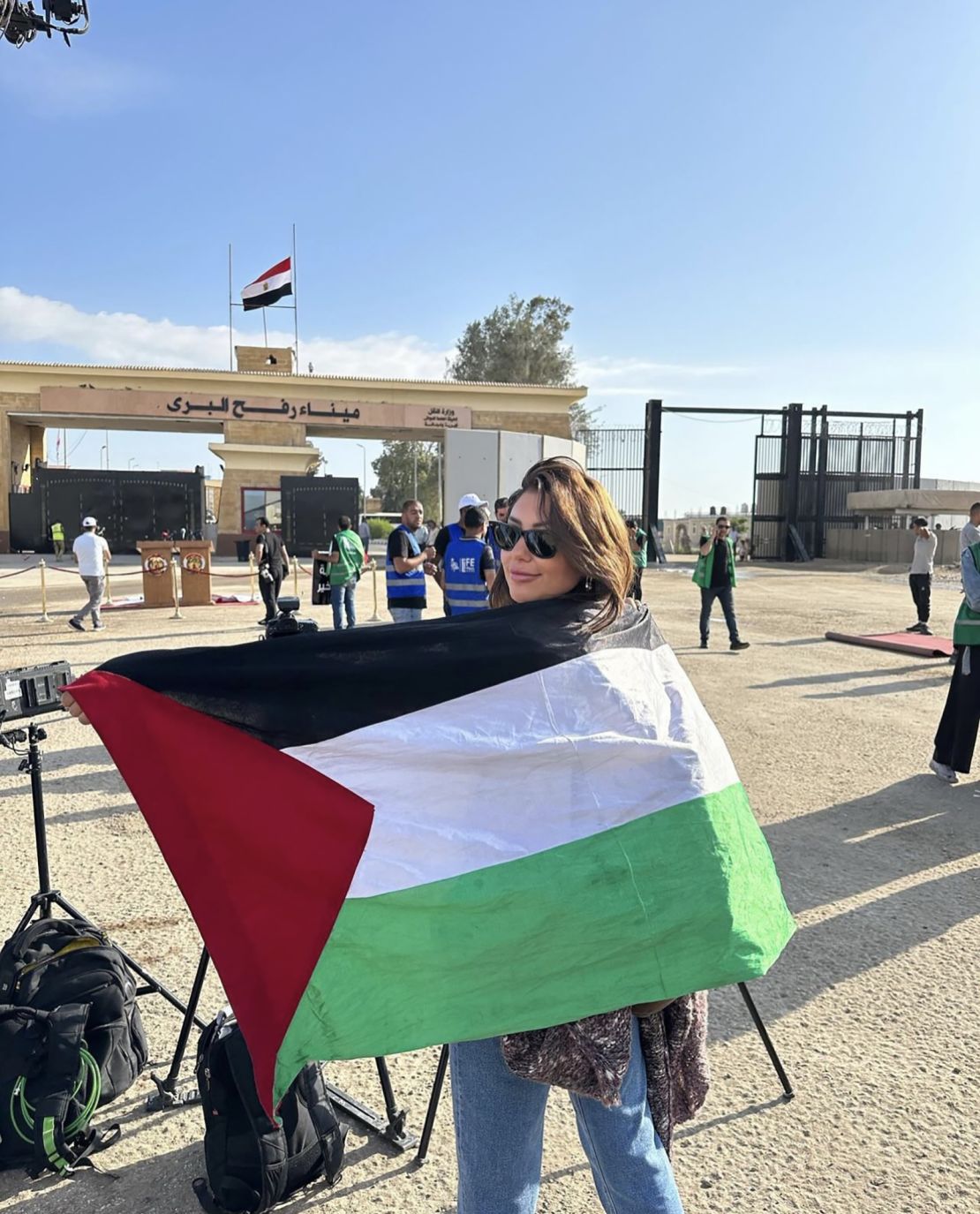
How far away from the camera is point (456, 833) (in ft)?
5.57

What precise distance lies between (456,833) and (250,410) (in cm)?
4085

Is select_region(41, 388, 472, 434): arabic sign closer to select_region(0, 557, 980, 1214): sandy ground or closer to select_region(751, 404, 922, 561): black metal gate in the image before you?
select_region(751, 404, 922, 561): black metal gate

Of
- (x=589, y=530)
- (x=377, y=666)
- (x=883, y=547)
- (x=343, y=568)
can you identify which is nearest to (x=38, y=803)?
(x=377, y=666)

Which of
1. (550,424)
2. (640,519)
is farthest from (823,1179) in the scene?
(550,424)

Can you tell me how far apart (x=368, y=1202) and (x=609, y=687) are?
1.71m

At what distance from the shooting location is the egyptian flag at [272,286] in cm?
4338

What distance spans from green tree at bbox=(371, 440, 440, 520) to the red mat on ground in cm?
5321

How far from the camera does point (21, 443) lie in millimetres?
39625

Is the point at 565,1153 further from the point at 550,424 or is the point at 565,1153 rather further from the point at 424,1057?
the point at 550,424

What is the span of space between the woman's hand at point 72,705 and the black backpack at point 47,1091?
42.2 inches

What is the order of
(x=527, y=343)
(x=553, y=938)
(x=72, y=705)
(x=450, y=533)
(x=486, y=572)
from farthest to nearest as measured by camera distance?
(x=527, y=343), (x=450, y=533), (x=486, y=572), (x=72, y=705), (x=553, y=938)

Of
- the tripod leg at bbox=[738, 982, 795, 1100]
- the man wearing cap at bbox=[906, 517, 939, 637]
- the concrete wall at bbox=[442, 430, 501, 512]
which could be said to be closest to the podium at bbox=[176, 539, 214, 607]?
the concrete wall at bbox=[442, 430, 501, 512]

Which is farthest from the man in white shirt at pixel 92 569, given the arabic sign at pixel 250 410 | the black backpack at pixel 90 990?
the arabic sign at pixel 250 410

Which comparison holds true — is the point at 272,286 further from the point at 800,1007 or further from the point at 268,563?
the point at 800,1007
